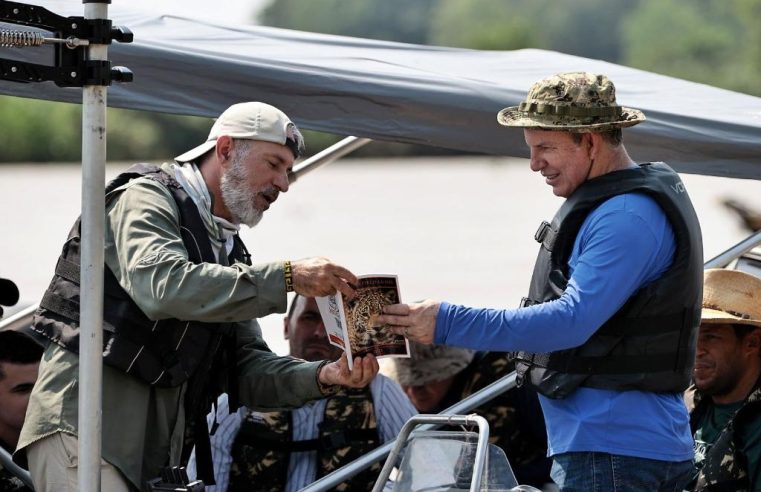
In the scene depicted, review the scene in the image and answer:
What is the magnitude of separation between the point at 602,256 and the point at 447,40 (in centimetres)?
11251

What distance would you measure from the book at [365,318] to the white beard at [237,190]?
384 mm

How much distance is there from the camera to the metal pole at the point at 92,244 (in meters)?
3.28

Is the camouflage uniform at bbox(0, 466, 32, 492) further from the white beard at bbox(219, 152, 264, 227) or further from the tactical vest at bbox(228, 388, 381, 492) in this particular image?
the white beard at bbox(219, 152, 264, 227)

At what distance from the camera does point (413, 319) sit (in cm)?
355

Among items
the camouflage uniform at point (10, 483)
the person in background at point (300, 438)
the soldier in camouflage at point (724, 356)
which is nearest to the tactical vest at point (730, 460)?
the soldier in camouflage at point (724, 356)

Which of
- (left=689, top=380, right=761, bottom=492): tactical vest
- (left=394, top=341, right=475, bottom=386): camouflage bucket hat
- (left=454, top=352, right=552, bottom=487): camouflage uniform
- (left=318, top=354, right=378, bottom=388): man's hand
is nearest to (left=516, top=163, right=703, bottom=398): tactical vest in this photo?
(left=318, top=354, right=378, bottom=388): man's hand

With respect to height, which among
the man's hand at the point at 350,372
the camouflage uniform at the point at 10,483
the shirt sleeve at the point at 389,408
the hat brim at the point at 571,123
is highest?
the hat brim at the point at 571,123

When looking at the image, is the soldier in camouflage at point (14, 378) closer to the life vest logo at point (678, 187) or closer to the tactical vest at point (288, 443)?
the tactical vest at point (288, 443)

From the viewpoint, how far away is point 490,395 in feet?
15.9

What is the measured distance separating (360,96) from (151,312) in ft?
→ 4.19

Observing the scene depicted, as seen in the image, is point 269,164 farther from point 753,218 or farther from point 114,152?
point 114,152

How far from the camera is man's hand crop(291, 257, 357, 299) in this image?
3494 mm

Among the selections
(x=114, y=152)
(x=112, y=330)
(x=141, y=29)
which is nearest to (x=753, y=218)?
(x=141, y=29)

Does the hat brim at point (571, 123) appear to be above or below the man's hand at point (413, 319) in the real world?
above
